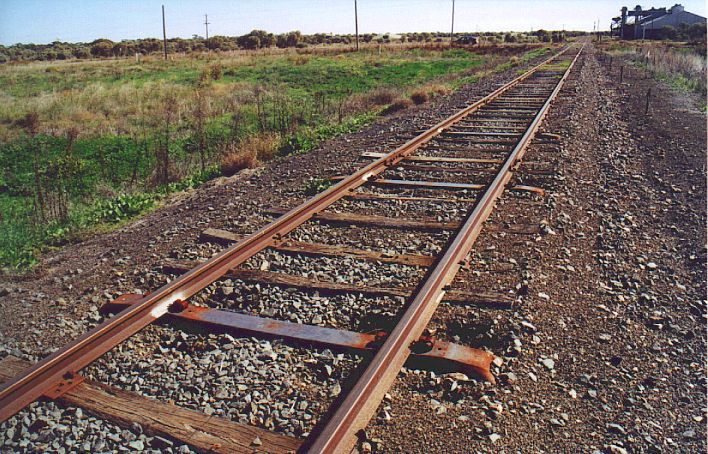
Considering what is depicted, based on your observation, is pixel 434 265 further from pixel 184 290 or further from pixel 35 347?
pixel 35 347

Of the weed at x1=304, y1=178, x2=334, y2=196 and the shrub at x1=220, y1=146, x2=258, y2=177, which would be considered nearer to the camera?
the weed at x1=304, y1=178, x2=334, y2=196

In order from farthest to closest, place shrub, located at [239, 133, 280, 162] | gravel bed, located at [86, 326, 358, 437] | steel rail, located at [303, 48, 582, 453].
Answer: shrub, located at [239, 133, 280, 162]
gravel bed, located at [86, 326, 358, 437]
steel rail, located at [303, 48, 582, 453]

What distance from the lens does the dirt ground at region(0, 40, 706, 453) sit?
2930 millimetres

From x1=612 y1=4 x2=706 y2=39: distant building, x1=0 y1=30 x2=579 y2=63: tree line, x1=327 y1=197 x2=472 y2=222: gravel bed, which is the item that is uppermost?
x1=612 y1=4 x2=706 y2=39: distant building

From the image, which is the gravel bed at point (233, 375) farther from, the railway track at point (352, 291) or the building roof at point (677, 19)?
the building roof at point (677, 19)

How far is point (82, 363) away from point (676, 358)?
3.52m

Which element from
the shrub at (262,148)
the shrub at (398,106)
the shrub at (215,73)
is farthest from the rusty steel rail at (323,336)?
the shrub at (215,73)

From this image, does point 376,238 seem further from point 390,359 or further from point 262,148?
point 262,148

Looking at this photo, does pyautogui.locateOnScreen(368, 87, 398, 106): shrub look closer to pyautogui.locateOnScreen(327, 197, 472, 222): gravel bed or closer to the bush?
the bush

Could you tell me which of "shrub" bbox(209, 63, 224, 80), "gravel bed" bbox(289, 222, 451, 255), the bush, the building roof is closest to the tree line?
"shrub" bbox(209, 63, 224, 80)

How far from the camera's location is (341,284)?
14.4 ft

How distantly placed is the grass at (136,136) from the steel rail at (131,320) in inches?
83.3

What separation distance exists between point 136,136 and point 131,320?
1169cm

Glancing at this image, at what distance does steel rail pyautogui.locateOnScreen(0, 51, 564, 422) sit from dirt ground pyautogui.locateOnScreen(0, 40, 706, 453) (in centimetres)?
46
